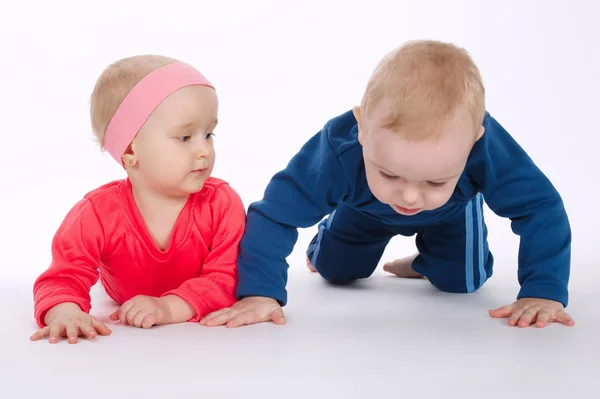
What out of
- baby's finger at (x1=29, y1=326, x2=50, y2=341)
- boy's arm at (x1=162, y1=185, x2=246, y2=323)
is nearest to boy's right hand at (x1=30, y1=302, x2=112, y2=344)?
baby's finger at (x1=29, y1=326, x2=50, y2=341)

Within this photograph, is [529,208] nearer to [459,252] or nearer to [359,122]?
[459,252]

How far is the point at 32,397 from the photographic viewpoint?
1.67m

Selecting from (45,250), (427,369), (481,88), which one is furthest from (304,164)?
(45,250)

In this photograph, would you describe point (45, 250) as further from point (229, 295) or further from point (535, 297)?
point (535, 297)

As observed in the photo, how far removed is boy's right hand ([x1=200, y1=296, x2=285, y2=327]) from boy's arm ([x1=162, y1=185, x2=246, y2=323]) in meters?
0.04

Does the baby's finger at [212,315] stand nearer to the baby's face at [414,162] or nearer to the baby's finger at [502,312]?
the baby's face at [414,162]

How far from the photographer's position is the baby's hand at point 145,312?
2.13 meters

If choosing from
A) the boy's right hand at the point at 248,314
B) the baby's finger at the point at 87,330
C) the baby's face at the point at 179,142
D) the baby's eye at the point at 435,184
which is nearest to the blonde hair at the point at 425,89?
the baby's eye at the point at 435,184

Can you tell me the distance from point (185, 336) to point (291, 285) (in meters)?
0.68

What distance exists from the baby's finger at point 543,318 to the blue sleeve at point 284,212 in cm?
59

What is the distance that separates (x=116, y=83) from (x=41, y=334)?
2.15 feet

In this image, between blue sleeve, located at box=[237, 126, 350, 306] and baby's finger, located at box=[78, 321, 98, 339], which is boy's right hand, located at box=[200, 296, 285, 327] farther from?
baby's finger, located at box=[78, 321, 98, 339]

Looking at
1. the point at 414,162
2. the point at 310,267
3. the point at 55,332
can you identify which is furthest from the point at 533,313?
the point at 55,332

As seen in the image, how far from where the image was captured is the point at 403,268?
2893 mm
